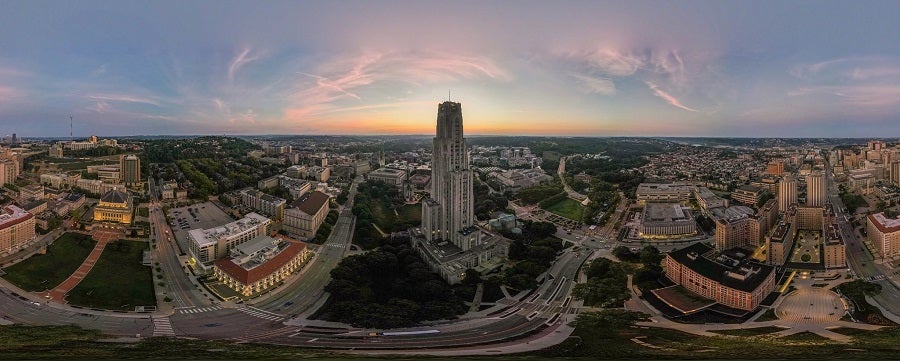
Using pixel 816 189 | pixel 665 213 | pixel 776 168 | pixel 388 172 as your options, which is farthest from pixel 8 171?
pixel 776 168

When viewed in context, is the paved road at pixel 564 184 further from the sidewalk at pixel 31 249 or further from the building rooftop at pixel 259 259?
the sidewalk at pixel 31 249

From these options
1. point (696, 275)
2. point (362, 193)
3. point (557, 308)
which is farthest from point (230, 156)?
point (696, 275)

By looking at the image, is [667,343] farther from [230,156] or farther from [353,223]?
[230,156]

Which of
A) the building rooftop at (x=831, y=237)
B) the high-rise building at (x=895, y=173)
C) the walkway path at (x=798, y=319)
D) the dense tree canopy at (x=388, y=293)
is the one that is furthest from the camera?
the high-rise building at (x=895, y=173)

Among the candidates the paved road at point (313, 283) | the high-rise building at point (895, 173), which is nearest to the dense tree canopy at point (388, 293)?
the paved road at point (313, 283)

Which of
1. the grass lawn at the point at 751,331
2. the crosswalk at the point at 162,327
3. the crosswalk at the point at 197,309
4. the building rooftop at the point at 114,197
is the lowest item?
the grass lawn at the point at 751,331

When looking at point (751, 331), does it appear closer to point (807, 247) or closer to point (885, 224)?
point (807, 247)
